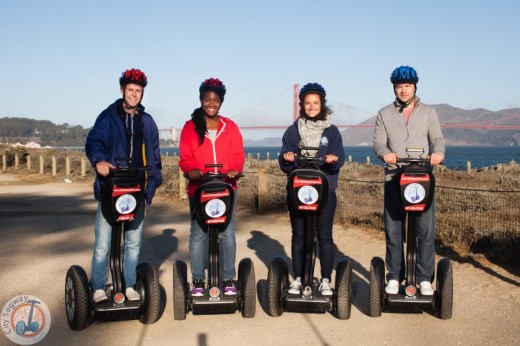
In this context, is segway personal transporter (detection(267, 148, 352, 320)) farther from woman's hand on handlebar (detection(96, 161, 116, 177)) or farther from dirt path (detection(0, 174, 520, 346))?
woman's hand on handlebar (detection(96, 161, 116, 177))

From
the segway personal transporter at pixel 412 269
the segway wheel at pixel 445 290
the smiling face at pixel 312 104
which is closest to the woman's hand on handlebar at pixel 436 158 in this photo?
the segway personal transporter at pixel 412 269

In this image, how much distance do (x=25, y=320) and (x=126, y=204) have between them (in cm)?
140

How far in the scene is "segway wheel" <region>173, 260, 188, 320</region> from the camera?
4.80 metres

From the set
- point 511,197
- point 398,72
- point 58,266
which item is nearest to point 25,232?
point 58,266

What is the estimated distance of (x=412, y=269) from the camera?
493 cm

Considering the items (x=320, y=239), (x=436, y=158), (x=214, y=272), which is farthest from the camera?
(x=320, y=239)

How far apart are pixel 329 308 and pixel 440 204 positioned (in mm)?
7453

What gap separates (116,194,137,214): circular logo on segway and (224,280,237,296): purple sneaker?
1.03 metres

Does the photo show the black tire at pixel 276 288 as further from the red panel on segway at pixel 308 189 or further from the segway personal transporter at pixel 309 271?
the red panel on segway at pixel 308 189

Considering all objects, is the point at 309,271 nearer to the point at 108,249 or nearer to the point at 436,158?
the point at 436,158

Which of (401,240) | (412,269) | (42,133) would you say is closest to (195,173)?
(401,240)

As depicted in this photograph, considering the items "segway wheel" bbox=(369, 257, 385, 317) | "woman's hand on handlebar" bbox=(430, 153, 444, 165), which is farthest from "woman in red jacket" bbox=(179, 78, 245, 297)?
"woman's hand on handlebar" bbox=(430, 153, 444, 165)

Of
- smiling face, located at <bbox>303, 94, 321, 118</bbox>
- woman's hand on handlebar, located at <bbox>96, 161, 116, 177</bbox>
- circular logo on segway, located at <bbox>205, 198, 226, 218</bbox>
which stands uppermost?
smiling face, located at <bbox>303, 94, 321, 118</bbox>

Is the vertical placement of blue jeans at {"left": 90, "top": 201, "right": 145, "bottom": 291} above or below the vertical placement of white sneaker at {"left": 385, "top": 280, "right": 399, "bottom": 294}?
above
